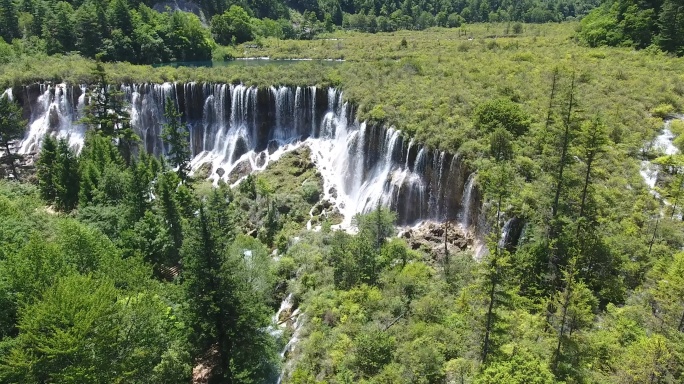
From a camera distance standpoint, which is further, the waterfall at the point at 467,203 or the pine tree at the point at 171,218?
the pine tree at the point at 171,218

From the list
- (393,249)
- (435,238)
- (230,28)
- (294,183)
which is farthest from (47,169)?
(230,28)

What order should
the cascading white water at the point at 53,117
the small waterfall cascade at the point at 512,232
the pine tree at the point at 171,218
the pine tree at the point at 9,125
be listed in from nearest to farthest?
the small waterfall cascade at the point at 512,232 → the pine tree at the point at 171,218 → the pine tree at the point at 9,125 → the cascading white water at the point at 53,117

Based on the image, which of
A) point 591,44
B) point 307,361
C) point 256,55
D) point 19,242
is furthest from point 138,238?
point 256,55

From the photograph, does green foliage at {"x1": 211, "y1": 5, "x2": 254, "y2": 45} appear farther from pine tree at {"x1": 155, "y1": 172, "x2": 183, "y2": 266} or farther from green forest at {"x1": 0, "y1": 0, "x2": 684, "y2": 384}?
pine tree at {"x1": 155, "y1": 172, "x2": 183, "y2": 266}

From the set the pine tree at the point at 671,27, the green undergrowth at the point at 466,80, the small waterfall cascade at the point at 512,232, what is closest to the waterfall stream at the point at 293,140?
the green undergrowth at the point at 466,80

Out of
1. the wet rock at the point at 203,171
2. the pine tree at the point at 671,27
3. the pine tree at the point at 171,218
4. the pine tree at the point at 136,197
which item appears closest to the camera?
the pine tree at the point at 171,218

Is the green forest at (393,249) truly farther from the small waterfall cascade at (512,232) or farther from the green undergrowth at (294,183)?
the small waterfall cascade at (512,232)
